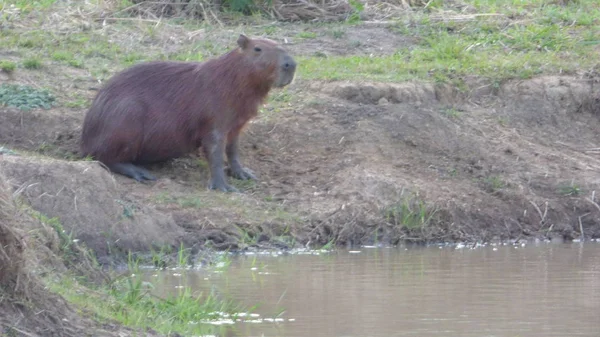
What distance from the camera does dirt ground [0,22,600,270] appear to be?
8.59 m

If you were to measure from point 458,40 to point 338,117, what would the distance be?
2.31 m

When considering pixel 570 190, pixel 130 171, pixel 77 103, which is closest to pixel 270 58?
pixel 130 171

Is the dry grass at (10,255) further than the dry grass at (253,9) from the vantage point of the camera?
No

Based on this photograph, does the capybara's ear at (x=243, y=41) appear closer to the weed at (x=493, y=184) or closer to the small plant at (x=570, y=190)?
the weed at (x=493, y=184)

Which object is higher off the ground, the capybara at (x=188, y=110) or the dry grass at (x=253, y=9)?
the dry grass at (x=253, y=9)

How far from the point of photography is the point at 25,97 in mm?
10320

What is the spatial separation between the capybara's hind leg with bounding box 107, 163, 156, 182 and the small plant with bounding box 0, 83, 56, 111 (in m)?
1.00

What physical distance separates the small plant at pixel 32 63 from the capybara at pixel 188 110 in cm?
138

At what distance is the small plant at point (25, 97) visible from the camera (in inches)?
402

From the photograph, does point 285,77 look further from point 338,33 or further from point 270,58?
point 338,33

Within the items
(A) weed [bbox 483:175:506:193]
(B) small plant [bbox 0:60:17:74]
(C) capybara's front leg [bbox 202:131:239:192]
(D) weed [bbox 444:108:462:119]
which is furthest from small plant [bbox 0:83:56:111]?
(A) weed [bbox 483:175:506:193]

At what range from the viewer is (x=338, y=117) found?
A: 10.8 metres

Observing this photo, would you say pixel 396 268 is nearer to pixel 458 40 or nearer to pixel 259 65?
pixel 259 65

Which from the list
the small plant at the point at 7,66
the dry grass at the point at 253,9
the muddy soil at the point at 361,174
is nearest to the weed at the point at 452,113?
the muddy soil at the point at 361,174
